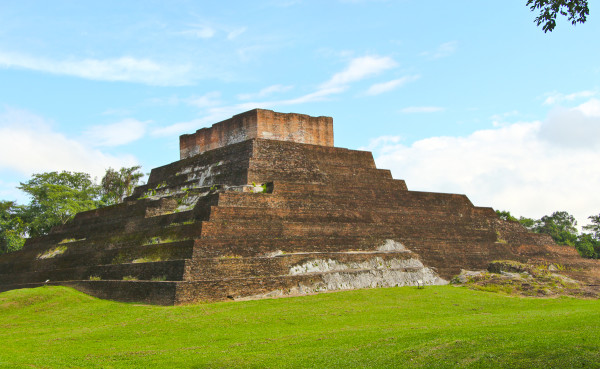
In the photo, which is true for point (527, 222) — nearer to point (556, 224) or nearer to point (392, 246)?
point (556, 224)

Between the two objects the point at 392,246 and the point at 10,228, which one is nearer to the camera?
the point at 392,246

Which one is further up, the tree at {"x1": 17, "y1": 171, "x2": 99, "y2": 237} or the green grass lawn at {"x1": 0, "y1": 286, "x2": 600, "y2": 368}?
the tree at {"x1": 17, "y1": 171, "x2": 99, "y2": 237}

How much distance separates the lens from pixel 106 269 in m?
18.6

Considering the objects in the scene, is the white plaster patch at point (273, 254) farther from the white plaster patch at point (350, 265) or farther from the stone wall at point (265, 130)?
the stone wall at point (265, 130)

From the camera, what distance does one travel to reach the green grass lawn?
8.45 meters

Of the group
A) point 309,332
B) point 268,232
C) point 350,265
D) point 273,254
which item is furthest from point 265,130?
point 309,332

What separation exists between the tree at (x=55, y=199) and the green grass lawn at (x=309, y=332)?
61.1 ft

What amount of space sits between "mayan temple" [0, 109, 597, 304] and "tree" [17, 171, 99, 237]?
30.9 feet

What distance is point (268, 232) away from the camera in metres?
17.9

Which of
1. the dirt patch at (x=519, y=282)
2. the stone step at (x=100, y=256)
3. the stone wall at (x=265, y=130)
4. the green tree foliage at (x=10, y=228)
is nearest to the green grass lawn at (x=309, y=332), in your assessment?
the dirt patch at (x=519, y=282)

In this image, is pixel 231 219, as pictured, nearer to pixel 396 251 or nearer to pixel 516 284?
pixel 396 251

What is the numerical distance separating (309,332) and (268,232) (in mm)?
6528

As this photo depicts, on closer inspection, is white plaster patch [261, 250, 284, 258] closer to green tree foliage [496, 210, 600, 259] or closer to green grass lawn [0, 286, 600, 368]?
green grass lawn [0, 286, 600, 368]

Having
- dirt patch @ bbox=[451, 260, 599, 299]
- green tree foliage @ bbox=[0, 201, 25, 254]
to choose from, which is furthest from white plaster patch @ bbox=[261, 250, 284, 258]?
green tree foliage @ bbox=[0, 201, 25, 254]
